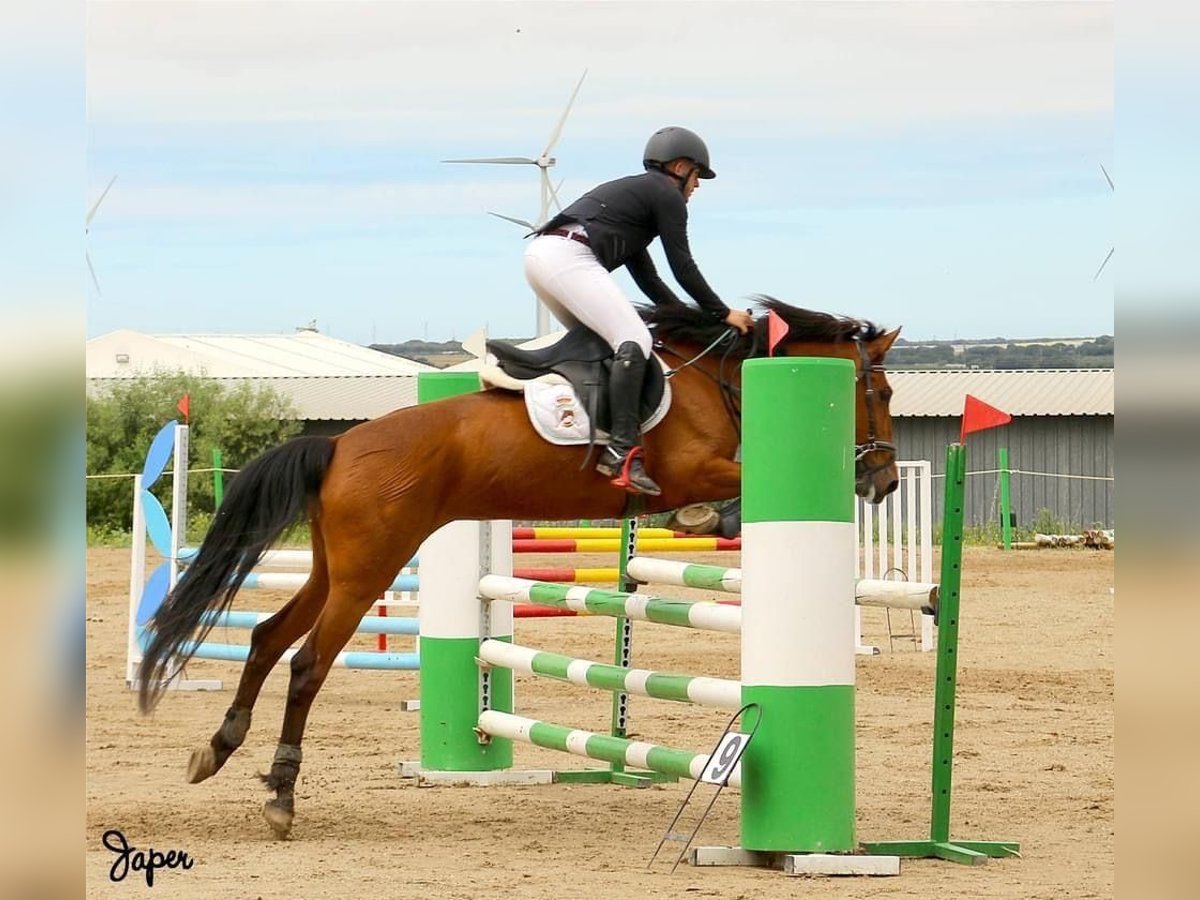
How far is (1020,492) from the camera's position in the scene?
25.1 m

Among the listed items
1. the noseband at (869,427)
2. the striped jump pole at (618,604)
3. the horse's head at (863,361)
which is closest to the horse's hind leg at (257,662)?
the striped jump pole at (618,604)

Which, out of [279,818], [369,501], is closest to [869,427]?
[369,501]

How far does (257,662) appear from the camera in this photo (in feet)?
16.2

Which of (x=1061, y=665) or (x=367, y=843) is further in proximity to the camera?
(x=1061, y=665)

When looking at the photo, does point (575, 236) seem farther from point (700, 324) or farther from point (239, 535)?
point (239, 535)

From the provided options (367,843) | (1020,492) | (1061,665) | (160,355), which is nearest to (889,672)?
(1061,665)

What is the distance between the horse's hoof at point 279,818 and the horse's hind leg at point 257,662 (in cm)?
32

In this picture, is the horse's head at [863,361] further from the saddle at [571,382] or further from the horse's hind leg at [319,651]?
the horse's hind leg at [319,651]

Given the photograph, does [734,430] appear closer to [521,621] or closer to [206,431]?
[521,621]

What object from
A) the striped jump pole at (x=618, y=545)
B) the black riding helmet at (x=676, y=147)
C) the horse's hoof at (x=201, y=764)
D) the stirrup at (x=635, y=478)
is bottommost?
the horse's hoof at (x=201, y=764)

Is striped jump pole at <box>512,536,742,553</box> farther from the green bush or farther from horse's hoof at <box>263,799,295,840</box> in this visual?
the green bush

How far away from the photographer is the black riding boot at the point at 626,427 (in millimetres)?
4785

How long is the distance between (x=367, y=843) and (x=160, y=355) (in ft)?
122

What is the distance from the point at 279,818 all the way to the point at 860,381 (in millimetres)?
2497
